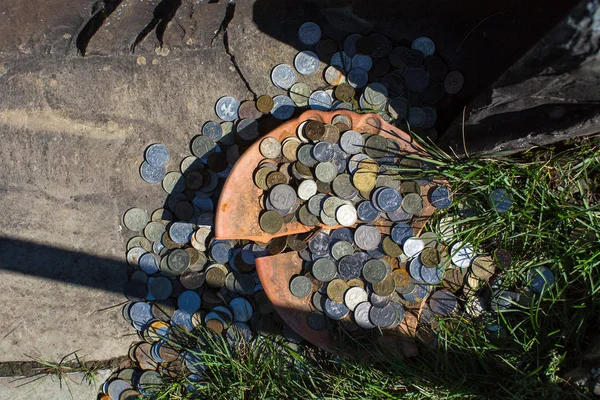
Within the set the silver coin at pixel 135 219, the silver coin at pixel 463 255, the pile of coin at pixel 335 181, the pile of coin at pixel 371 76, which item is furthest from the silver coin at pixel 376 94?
the silver coin at pixel 135 219

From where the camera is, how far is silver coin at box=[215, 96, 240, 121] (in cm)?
288

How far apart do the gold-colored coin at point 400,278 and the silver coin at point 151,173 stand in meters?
1.38

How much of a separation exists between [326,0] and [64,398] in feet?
8.76

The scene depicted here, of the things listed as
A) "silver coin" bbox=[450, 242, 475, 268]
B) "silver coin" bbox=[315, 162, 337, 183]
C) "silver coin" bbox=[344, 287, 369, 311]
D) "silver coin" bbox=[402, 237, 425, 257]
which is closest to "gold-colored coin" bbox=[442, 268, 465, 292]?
"silver coin" bbox=[450, 242, 475, 268]

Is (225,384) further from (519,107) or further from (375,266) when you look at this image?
(519,107)

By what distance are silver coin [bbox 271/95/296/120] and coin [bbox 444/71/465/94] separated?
0.85 m

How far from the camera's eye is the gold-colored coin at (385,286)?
2.69 m

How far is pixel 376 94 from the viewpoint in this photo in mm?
2887

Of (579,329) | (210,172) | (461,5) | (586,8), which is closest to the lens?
(586,8)

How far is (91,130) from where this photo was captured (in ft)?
9.37

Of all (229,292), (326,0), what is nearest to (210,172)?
(229,292)

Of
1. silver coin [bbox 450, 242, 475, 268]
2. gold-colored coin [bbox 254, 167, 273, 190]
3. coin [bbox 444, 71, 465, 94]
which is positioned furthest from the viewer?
coin [bbox 444, 71, 465, 94]

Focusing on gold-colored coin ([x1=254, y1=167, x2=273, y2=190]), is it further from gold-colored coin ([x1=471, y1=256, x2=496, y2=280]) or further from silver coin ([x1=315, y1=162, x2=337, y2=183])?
gold-colored coin ([x1=471, y1=256, x2=496, y2=280])

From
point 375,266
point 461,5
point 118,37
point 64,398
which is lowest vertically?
point 64,398
